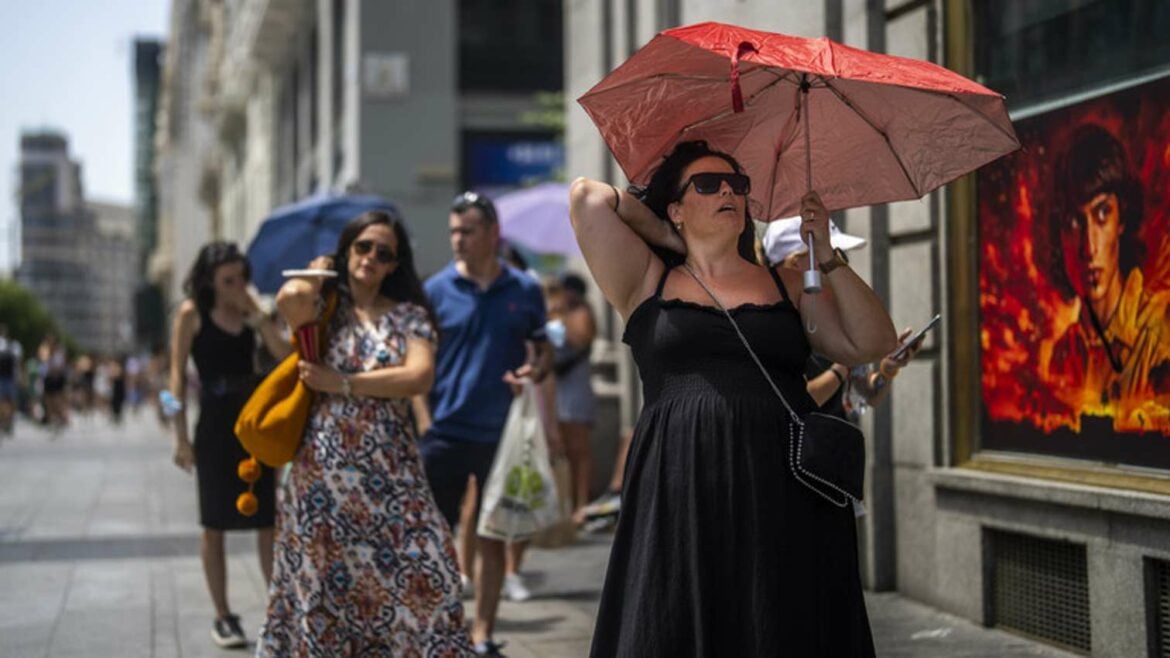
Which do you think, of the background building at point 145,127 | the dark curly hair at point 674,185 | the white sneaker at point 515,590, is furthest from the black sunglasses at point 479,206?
the background building at point 145,127

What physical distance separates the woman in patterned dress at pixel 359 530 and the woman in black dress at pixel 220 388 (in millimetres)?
1425

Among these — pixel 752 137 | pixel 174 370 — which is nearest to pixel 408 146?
pixel 174 370

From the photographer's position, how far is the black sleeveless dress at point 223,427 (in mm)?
7062

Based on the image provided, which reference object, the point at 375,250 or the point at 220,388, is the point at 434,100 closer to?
the point at 220,388

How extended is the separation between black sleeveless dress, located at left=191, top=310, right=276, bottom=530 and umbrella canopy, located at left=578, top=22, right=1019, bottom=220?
11.5 ft

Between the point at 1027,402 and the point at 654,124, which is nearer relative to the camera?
the point at 654,124

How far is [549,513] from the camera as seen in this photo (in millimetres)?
7332

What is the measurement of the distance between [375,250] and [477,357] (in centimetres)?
140

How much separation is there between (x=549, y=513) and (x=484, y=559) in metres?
0.60

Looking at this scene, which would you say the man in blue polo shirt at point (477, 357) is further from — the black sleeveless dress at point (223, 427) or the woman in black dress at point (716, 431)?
the woman in black dress at point (716, 431)

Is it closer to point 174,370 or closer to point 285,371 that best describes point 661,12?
point 174,370

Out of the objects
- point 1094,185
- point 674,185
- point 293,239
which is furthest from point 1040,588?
point 293,239

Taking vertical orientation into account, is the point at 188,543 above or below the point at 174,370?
below

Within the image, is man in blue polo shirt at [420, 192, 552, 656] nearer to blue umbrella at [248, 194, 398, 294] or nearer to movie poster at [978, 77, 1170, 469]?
movie poster at [978, 77, 1170, 469]
